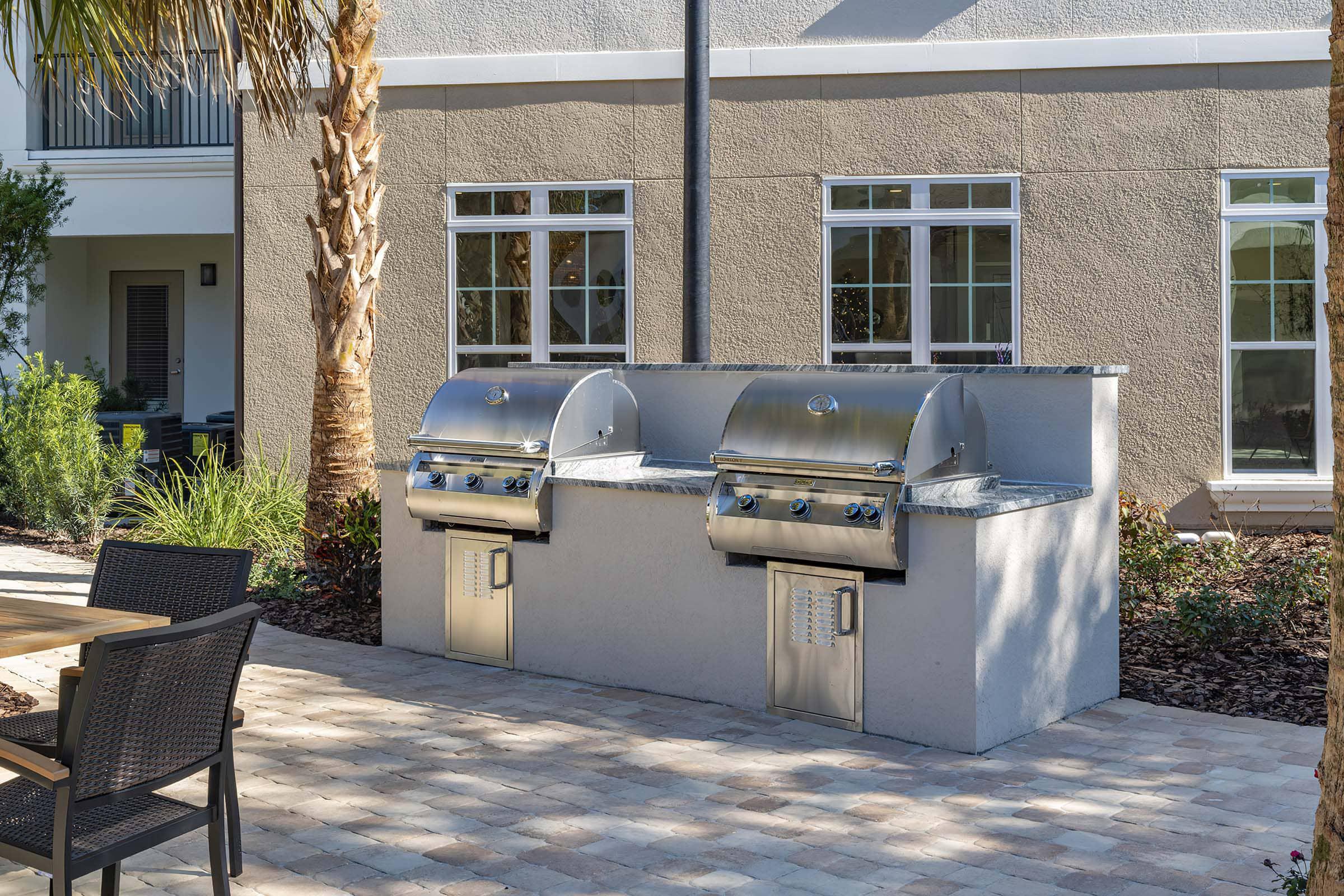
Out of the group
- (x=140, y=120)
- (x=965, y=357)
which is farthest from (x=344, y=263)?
(x=140, y=120)

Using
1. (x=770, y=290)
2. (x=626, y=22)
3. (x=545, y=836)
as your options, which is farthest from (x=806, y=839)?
(x=626, y=22)

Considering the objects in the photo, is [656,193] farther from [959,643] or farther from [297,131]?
[959,643]

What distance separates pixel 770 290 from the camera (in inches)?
455

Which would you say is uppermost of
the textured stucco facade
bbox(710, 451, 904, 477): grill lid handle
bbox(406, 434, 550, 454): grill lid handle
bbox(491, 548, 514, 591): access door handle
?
the textured stucco facade

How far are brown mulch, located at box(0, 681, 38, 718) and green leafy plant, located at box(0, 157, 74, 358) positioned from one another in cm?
767

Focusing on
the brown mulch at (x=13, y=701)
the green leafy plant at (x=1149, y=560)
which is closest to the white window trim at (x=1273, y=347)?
the green leafy plant at (x=1149, y=560)

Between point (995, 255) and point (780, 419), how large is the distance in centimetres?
580

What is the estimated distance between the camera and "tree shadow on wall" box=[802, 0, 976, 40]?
11305 mm

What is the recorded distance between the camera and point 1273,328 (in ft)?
36.1

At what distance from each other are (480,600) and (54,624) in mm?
3182

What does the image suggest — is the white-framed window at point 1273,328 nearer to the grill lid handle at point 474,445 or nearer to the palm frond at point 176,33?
the grill lid handle at point 474,445

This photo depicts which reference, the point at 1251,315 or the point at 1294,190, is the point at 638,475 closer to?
the point at 1251,315

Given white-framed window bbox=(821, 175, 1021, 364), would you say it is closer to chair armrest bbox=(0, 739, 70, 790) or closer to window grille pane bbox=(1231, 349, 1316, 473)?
window grille pane bbox=(1231, 349, 1316, 473)

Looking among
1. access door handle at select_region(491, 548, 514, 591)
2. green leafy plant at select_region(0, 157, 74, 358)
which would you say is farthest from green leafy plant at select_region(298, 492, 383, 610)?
green leafy plant at select_region(0, 157, 74, 358)
